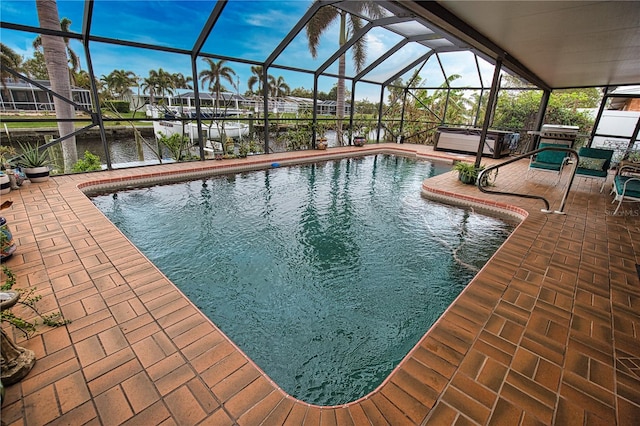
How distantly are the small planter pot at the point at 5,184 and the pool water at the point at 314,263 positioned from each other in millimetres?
1191

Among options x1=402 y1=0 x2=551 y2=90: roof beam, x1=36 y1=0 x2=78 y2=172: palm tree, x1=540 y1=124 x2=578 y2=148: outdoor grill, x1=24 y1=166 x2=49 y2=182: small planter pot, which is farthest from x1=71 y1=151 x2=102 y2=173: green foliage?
x1=540 y1=124 x2=578 y2=148: outdoor grill

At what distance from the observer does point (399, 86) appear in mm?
13172

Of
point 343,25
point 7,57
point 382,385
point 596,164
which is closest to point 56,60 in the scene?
point 343,25

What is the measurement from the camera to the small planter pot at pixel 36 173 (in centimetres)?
527

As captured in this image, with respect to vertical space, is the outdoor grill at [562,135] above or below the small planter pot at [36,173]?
above

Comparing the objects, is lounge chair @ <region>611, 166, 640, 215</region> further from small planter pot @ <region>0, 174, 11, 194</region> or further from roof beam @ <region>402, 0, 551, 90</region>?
small planter pot @ <region>0, 174, 11, 194</region>

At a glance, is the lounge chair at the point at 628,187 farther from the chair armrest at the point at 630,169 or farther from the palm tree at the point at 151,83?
the palm tree at the point at 151,83

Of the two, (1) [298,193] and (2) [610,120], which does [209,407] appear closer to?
(1) [298,193]

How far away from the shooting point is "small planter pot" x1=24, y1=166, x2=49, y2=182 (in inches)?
207

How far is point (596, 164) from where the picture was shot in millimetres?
5914

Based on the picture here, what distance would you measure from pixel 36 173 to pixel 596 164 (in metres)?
10.9

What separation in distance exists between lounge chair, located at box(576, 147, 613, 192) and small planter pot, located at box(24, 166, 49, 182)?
10536mm

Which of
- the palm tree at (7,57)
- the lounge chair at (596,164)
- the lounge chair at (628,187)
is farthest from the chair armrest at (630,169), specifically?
the palm tree at (7,57)

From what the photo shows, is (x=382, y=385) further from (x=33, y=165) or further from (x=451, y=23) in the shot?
(x=33, y=165)
